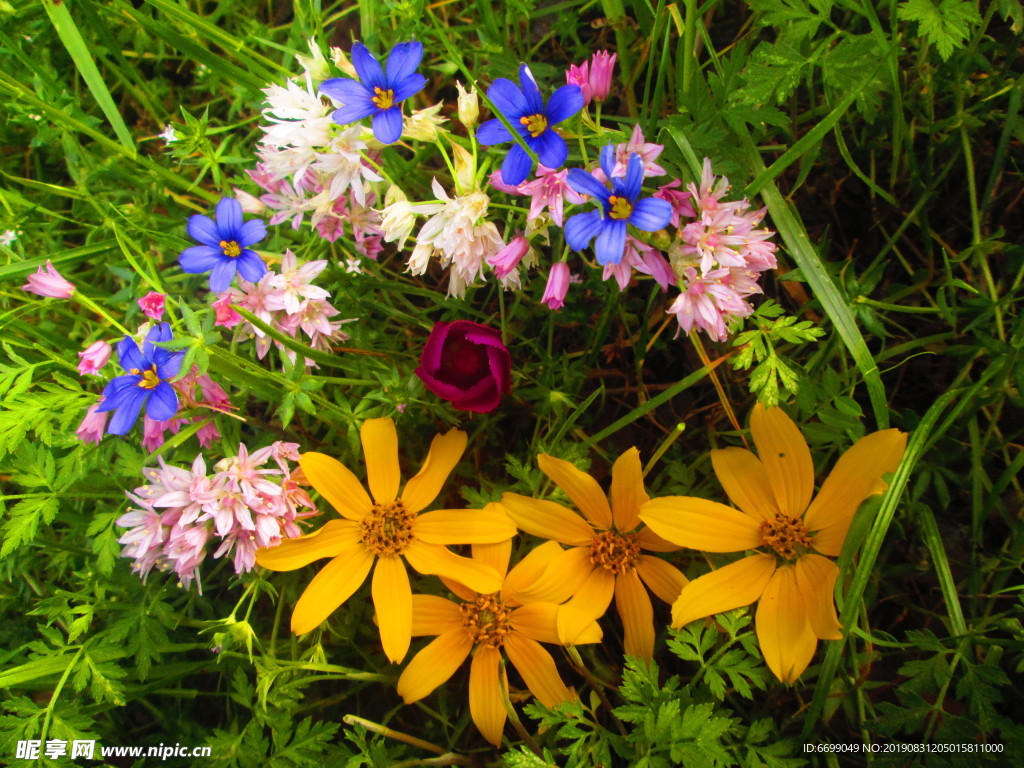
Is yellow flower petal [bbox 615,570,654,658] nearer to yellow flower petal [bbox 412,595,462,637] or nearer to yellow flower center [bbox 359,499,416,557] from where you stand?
yellow flower petal [bbox 412,595,462,637]

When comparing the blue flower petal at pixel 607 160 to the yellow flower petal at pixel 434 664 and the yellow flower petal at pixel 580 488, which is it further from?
the yellow flower petal at pixel 434 664

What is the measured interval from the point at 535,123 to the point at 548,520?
79 cm

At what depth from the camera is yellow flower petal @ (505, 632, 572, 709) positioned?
147 cm

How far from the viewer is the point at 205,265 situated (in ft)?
4.64

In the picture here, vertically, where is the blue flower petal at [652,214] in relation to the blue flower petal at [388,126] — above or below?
below

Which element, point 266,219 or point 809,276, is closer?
point 809,276

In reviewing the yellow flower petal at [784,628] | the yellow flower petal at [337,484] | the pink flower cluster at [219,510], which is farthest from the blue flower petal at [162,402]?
the yellow flower petal at [784,628]

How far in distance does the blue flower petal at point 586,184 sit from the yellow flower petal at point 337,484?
734 mm

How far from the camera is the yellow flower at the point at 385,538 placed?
4.67 feet

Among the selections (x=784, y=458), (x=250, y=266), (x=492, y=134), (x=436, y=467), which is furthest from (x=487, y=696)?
(x=492, y=134)

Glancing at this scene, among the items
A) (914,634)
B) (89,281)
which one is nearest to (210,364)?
(89,281)

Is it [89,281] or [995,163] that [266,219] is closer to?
[89,281]

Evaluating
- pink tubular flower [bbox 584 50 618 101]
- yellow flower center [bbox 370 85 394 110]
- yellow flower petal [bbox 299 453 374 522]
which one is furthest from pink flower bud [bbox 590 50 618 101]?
yellow flower petal [bbox 299 453 374 522]

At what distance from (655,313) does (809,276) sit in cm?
53
